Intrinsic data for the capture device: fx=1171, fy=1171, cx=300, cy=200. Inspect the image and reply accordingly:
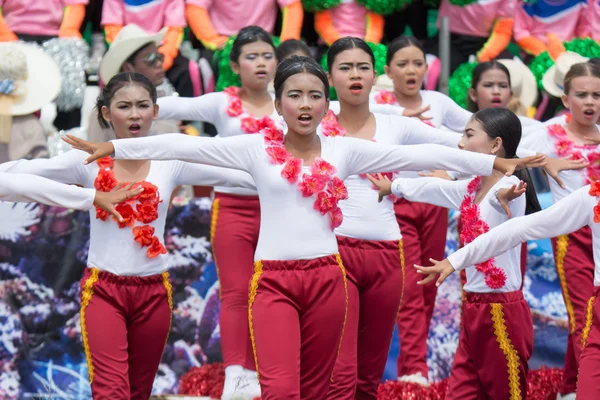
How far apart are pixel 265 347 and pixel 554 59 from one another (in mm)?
4963

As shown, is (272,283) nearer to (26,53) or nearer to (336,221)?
(336,221)

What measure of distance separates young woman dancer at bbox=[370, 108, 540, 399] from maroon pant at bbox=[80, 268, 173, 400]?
144 cm

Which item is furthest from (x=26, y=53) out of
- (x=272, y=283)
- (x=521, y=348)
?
(x=521, y=348)

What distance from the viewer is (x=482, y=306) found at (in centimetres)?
553

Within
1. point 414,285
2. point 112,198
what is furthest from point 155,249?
point 414,285

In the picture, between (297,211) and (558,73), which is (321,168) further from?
(558,73)

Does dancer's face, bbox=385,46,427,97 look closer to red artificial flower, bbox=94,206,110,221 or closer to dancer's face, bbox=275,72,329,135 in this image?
dancer's face, bbox=275,72,329,135

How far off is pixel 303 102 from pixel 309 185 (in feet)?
1.22

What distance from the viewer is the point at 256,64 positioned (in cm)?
665

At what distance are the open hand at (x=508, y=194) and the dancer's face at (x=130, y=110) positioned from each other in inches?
70.1

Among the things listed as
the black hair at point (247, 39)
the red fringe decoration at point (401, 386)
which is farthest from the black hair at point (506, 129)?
the black hair at point (247, 39)

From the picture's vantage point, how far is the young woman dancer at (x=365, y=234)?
583 centimetres

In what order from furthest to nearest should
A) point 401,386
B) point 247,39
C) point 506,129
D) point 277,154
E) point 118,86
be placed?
point 247,39 < point 401,386 < point 118,86 < point 506,129 < point 277,154

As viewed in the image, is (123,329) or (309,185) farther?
(123,329)
